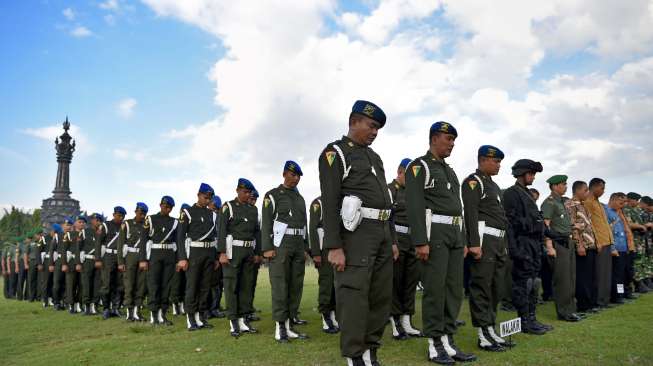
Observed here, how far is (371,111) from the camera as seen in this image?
4559 millimetres

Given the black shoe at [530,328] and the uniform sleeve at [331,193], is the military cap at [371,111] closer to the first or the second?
the uniform sleeve at [331,193]

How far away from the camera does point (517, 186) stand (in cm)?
687

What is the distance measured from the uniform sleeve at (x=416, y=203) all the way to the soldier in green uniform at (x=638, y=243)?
27.8ft

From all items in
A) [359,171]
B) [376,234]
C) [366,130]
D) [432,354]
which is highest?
[366,130]

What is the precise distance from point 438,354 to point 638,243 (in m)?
9.17

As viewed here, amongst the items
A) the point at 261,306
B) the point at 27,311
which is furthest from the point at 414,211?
the point at 27,311

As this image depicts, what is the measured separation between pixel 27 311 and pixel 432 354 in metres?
12.3

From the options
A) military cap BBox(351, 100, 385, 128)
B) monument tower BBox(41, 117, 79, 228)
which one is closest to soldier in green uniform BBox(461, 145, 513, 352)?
military cap BBox(351, 100, 385, 128)

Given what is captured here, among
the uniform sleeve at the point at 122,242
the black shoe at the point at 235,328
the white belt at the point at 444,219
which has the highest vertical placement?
the white belt at the point at 444,219

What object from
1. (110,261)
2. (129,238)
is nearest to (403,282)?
(129,238)

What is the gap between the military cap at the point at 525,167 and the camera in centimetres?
677

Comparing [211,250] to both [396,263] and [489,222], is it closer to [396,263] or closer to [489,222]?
[396,263]

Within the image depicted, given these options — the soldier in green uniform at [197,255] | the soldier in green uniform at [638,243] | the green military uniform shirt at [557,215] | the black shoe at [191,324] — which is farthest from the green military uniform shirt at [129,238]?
the soldier in green uniform at [638,243]

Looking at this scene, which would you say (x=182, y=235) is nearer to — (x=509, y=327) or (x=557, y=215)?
(x=509, y=327)
